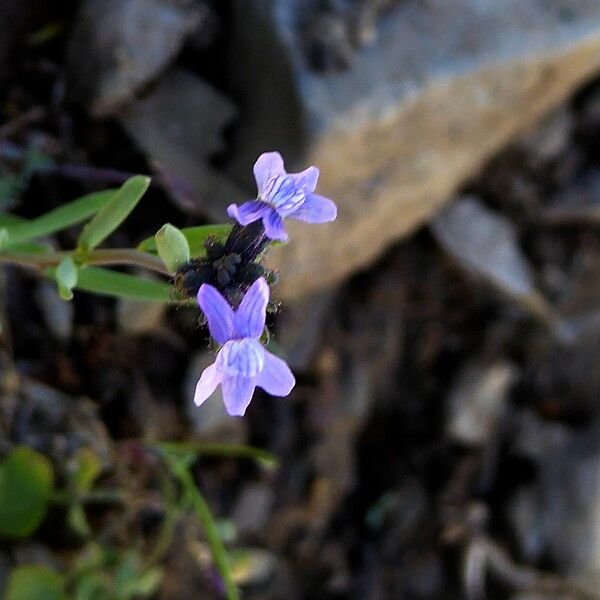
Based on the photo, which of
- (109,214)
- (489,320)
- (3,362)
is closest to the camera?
(109,214)

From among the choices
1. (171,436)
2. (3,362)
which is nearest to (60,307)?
(3,362)

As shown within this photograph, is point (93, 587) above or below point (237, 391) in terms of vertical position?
above

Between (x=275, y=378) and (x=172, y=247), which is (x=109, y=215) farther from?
(x=275, y=378)

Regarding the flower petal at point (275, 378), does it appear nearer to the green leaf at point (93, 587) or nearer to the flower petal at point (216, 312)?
the flower petal at point (216, 312)

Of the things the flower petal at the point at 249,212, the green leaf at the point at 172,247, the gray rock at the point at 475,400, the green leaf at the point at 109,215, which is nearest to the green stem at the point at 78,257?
the green leaf at the point at 109,215

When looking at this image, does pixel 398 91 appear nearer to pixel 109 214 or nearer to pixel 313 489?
pixel 109 214

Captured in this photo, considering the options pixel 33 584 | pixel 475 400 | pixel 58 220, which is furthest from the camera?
pixel 475 400

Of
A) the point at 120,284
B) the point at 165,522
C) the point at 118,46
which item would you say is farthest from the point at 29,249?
the point at 165,522
